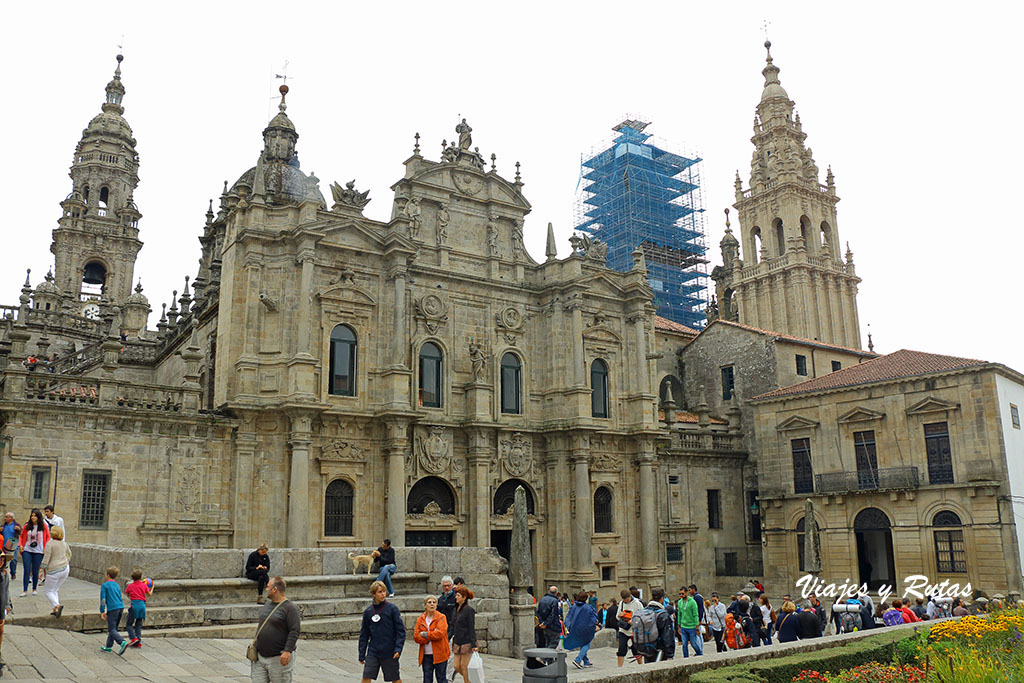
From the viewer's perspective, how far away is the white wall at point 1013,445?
28.6 m

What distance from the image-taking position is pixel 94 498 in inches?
896

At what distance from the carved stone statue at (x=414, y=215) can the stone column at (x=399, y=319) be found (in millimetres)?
2003

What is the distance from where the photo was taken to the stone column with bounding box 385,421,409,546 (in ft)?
86.0

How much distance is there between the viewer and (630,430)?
107 ft

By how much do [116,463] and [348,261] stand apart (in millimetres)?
9327

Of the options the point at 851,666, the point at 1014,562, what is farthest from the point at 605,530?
the point at 851,666

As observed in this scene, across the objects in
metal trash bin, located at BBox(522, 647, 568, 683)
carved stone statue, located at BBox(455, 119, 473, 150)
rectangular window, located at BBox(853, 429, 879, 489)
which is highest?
carved stone statue, located at BBox(455, 119, 473, 150)

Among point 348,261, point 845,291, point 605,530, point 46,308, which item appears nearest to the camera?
point 348,261

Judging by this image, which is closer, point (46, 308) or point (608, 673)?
point (608, 673)

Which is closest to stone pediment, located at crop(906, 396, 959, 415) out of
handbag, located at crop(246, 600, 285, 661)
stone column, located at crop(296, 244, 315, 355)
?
stone column, located at crop(296, 244, 315, 355)

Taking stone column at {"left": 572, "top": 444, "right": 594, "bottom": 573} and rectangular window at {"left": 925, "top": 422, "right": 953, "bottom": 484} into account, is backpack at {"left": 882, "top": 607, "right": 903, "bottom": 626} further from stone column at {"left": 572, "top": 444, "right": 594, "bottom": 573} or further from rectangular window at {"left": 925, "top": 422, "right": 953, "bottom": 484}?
rectangular window at {"left": 925, "top": 422, "right": 953, "bottom": 484}

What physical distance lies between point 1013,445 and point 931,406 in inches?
Result: 114

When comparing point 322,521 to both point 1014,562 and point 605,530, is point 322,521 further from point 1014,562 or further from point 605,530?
point 1014,562

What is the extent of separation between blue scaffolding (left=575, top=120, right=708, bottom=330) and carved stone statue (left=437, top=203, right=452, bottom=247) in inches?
926
